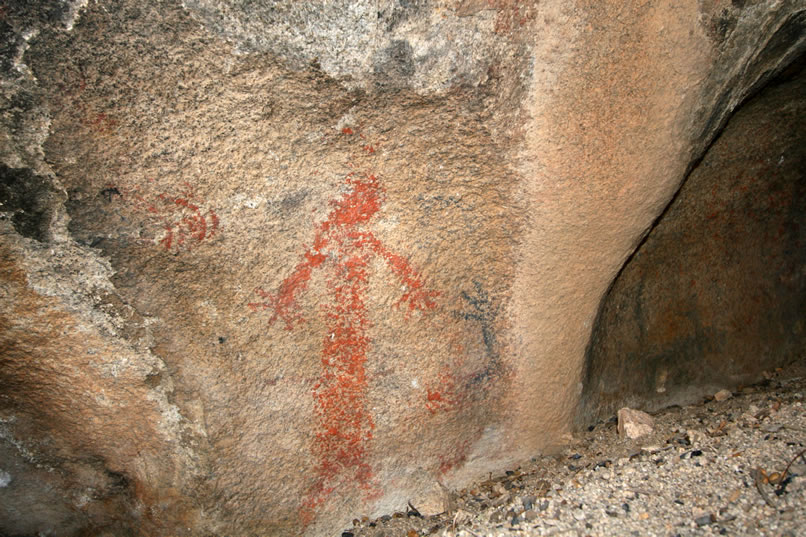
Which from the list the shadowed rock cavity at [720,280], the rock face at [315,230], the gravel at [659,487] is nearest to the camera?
the rock face at [315,230]

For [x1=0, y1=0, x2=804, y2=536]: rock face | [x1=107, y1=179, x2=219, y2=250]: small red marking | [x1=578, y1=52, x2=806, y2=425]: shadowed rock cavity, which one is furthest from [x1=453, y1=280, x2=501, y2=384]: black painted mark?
[x1=107, y1=179, x2=219, y2=250]: small red marking

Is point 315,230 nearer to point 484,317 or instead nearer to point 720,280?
point 484,317

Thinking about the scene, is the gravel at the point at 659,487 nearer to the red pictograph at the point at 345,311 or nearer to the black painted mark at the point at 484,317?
the red pictograph at the point at 345,311

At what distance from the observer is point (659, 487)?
119 cm

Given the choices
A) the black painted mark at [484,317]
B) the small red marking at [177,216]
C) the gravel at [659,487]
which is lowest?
the gravel at [659,487]

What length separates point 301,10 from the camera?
3.02ft

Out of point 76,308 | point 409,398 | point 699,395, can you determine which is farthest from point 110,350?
point 699,395

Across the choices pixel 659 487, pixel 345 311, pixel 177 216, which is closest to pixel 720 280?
pixel 659 487

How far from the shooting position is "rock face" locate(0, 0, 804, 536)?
933 mm

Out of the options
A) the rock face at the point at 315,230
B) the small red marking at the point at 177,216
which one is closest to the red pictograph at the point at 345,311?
the rock face at the point at 315,230

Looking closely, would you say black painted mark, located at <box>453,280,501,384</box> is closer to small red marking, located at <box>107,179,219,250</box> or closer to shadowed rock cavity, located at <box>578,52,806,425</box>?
shadowed rock cavity, located at <box>578,52,806,425</box>

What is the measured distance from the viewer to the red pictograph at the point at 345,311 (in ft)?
3.71

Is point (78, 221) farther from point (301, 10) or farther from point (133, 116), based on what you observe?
point (301, 10)

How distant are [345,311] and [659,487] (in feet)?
2.48
